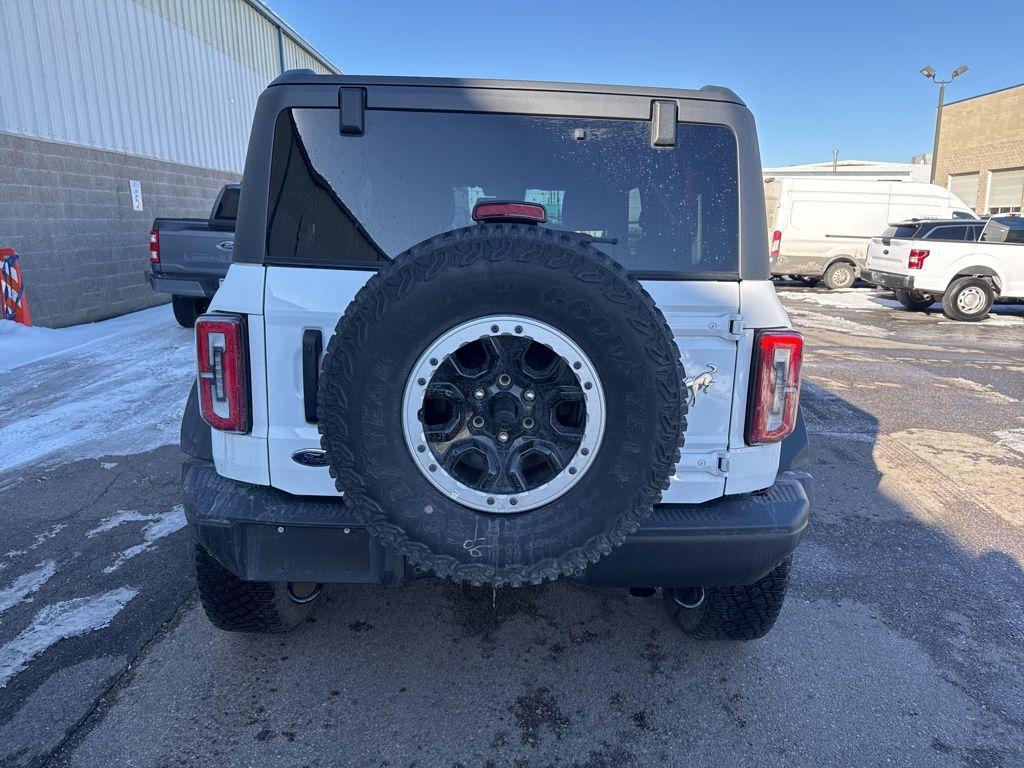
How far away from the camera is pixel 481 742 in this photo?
2.24 m

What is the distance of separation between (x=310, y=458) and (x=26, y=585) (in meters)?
1.96

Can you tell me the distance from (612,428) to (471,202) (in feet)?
3.13

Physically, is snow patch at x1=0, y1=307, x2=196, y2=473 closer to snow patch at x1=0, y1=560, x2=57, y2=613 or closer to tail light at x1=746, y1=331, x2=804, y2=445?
snow patch at x1=0, y1=560, x2=57, y2=613

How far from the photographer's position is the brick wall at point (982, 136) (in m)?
29.0

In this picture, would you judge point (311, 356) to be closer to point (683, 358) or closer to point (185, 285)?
point (683, 358)

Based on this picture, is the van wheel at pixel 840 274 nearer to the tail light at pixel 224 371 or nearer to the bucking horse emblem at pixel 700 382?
the bucking horse emblem at pixel 700 382

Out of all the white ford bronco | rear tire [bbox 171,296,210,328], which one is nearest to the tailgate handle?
the white ford bronco

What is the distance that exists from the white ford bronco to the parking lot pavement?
0.55 m

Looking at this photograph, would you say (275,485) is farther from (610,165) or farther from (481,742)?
(610,165)

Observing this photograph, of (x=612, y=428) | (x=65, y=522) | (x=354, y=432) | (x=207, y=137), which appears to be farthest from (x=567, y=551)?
(x=207, y=137)

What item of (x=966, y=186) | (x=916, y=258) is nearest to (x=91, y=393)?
(x=916, y=258)

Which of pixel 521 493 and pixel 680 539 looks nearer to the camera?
pixel 521 493

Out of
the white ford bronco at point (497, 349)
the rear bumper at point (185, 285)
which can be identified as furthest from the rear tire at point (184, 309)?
the white ford bronco at point (497, 349)

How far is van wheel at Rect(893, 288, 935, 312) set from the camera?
44.7 feet
